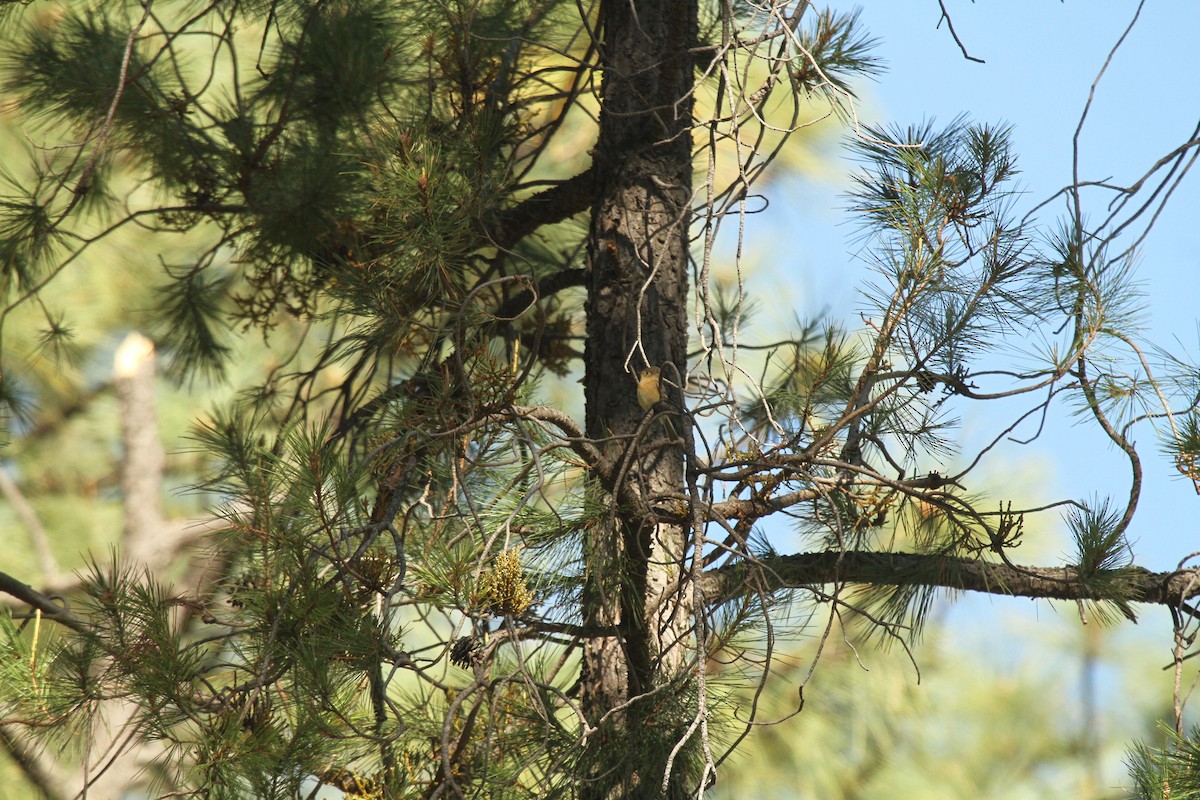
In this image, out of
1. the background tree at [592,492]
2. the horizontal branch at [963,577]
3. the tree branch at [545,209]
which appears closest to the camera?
the background tree at [592,492]

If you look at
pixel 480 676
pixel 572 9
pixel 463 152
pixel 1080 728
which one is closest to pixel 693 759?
pixel 480 676

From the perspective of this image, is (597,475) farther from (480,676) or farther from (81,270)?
(81,270)

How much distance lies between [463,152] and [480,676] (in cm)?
54

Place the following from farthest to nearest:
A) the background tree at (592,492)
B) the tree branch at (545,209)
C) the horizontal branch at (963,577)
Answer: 1. the tree branch at (545,209)
2. the horizontal branch at (963,577)
3. the background tree at (592,492)

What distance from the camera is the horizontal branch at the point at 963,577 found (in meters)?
1.17

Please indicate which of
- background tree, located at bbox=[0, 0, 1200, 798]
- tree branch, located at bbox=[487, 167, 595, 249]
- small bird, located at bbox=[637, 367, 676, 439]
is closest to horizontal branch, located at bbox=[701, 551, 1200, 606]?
background tree, located at bbox=[0, 0, 1200, 798]

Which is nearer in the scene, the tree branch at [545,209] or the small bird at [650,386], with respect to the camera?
the small bird at [650,386]

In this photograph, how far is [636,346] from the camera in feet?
4.02

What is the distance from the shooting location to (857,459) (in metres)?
1.08

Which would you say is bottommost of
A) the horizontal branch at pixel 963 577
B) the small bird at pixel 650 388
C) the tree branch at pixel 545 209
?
the horizontal branch at pixel 963 577

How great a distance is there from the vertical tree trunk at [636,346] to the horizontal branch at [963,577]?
84 millimetres

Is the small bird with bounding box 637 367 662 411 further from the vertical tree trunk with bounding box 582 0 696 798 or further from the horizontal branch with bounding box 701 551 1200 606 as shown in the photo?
the horizontal branch with bounding box 701 551 1200 606

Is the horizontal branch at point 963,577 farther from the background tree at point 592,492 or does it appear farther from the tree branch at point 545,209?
the tree branch at point 545,209

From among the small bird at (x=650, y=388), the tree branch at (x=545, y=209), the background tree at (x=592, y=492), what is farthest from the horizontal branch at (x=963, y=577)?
the tree branch at (x=545, y=209)
